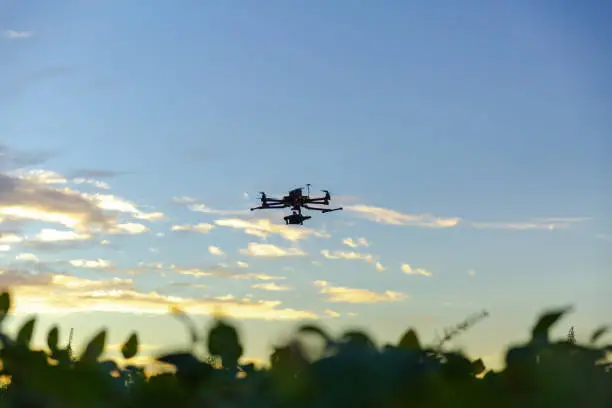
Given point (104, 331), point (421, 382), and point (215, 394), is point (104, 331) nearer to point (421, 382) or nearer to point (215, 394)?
point (215, 394)

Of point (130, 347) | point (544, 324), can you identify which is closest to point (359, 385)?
point (544, 324)

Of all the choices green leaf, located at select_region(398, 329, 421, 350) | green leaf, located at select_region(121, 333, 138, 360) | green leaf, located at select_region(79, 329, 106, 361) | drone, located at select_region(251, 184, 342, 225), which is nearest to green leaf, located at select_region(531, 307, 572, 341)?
green leaf, located at select_region(398, 329, 421, 350)

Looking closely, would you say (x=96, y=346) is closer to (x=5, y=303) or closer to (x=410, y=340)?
(x=5, y=303)

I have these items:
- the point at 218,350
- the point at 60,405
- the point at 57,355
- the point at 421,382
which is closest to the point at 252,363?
the point at 218,350

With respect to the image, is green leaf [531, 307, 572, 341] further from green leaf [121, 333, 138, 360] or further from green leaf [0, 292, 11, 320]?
green leaf [0, 292, 11, 320]

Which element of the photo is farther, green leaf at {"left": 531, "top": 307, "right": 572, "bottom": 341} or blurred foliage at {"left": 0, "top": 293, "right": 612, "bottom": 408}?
green leaf at {"left": 531, "top": 307, "right": 572, "bottom": 341}

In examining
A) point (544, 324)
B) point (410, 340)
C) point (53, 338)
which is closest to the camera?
point (544, 324)
